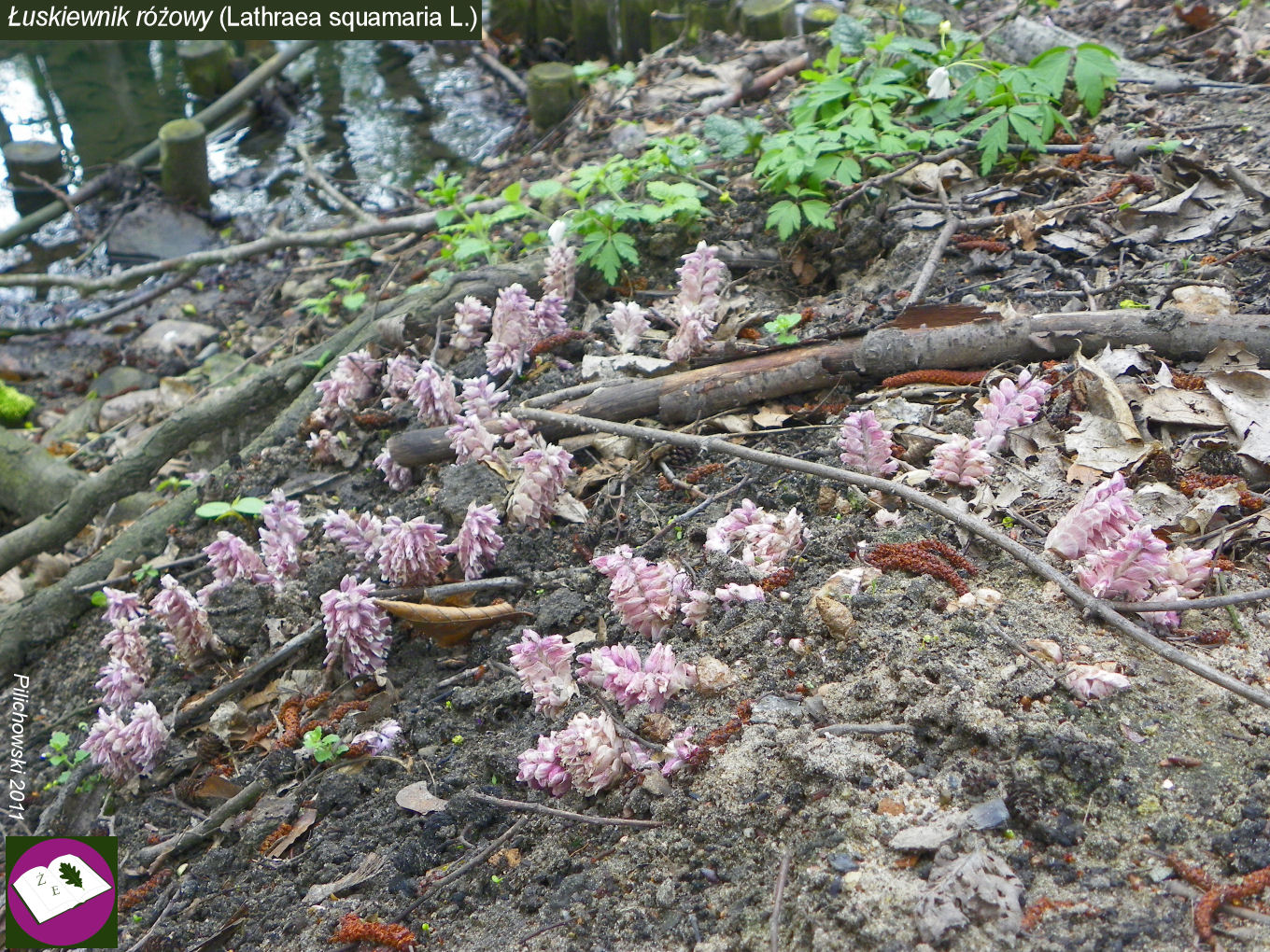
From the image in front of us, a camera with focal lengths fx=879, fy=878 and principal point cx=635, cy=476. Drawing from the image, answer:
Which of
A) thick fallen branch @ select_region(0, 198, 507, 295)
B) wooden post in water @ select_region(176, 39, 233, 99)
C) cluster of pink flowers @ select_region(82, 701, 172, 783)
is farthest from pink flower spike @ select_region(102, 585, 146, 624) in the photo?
wooden post in water @ select_region(176, 39, 233, 99)

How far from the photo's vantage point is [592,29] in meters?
9.83

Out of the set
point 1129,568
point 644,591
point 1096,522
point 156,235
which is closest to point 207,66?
point 156,235

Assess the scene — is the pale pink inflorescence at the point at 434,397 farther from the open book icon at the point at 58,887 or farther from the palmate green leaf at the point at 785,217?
the open book icon at the point at 58,887

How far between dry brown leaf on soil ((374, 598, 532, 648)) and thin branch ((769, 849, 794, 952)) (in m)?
1.32

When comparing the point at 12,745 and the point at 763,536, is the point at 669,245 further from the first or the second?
the point at 12,745

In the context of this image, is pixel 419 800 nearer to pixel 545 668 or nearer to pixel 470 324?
pixel 545 668

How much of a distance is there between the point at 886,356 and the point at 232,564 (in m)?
2.68

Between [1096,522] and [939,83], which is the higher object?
[939,83]

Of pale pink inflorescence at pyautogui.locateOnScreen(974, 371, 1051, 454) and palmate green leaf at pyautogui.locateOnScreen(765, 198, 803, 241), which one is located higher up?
palmate green leaf at pyautogui.locateOnScreen(765, 198, 803, 241)

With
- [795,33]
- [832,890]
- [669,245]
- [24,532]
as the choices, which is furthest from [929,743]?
[795,33]

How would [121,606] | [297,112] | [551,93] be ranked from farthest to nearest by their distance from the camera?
[297,112] → [551,93] → [121,606]

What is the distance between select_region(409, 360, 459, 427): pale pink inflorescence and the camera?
3.72m

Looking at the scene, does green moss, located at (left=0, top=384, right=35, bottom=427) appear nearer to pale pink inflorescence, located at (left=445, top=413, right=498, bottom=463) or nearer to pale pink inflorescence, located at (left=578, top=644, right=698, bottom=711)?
pale pink inflorescence, located at (left=445, top=413, right=498, bottom=463)

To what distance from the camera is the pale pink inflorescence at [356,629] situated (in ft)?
9.59
